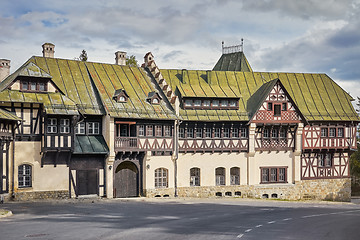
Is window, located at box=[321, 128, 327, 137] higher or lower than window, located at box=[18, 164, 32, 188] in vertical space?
higher

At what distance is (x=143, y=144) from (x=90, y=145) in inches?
161

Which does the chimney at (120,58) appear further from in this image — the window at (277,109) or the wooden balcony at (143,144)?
the window at (277,109)

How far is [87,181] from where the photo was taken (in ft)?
111

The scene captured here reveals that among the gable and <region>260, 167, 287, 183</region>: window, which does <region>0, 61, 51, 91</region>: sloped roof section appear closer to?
the gable

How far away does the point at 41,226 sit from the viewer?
2047 centimetres

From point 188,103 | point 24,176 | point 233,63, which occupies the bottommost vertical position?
point 24,176

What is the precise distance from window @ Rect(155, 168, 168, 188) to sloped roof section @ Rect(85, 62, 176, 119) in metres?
4.40

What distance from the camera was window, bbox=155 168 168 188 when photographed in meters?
36.5

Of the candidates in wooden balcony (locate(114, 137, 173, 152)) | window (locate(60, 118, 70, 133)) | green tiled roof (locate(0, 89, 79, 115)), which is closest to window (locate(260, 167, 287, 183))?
wooden balcony (locate(114, 137, 173, 152))

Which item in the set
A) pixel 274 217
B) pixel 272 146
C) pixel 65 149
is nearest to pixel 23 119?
pixel 65 149

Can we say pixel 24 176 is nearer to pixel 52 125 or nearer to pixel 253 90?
pixel 52 125

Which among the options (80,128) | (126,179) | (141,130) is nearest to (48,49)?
(80,128)

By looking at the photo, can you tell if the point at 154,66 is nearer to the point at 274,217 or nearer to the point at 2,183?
the point at 2,183

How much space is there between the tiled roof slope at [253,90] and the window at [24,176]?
1309 centimetres
